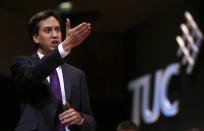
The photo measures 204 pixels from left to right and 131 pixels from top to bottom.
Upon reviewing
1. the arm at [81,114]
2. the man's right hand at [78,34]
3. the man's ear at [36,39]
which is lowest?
the arm at [81,114]

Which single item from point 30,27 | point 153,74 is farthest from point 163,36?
point 30,27

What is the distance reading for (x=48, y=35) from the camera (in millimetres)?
2424

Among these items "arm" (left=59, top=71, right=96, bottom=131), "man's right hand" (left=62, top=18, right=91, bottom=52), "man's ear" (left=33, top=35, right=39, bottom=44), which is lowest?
"arm" (left=59, top=71, right=96, bottom=131)

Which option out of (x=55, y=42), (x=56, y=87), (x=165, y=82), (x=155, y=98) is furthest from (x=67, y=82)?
(x=155, y=98)

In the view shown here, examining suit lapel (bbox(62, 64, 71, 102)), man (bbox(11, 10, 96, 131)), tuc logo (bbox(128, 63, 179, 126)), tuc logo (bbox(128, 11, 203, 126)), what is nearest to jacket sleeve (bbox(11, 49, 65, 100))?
man (bbox(11, 10, 96, 131))

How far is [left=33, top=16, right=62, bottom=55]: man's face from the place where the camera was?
2406 mm

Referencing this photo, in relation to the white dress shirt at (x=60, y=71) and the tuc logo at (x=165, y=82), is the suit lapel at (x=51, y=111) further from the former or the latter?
the tuc logo at (x=165, y=82)

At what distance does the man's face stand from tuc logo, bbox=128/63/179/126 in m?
4.67

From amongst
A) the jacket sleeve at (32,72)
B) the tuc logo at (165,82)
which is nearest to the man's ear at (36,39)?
the jacket sleeve at (32,72)

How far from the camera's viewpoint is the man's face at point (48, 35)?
7.89 feet

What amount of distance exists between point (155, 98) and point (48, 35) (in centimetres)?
521

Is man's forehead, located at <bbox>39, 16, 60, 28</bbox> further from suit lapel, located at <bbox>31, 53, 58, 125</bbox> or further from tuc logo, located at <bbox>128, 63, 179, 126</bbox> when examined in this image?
tuc logo, located at <bbox>128, 63, 179, 126</bbox>

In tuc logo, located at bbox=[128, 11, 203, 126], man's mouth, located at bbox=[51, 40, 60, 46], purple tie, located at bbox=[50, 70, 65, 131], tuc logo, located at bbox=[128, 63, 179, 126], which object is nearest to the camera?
purple tie, located at bbox=[50, 70, 65, 131]

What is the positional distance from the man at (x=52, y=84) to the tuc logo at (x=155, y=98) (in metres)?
4.68
